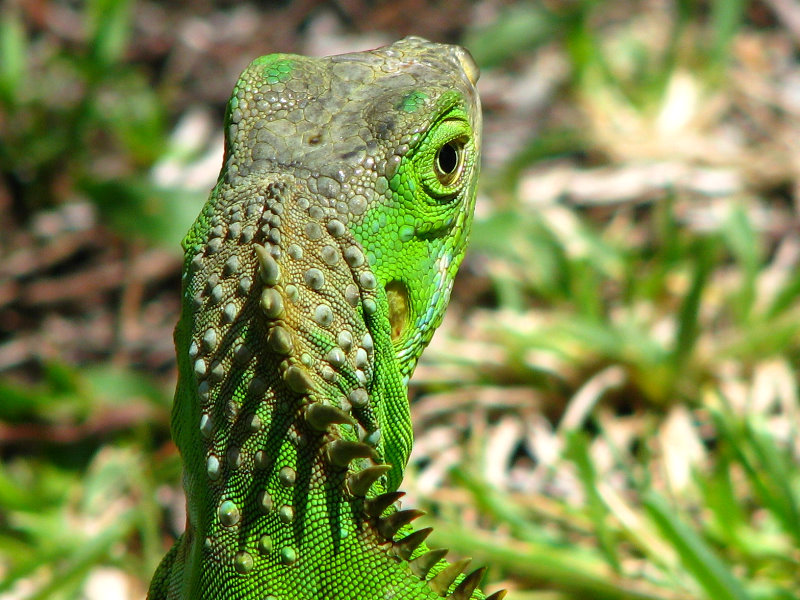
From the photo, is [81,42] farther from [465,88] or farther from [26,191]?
[465,88]

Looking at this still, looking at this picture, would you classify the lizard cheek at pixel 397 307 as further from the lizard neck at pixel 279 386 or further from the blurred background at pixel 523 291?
the blurred background at pixel 523 291

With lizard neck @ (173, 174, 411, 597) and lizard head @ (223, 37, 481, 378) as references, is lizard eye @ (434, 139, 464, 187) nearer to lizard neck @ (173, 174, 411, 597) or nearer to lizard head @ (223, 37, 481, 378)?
lizard head @ (223, 37, 481, 378)

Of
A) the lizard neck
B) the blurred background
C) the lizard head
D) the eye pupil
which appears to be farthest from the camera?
the blurred background

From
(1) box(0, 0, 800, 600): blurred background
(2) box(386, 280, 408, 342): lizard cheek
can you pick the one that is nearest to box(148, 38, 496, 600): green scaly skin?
(2) box(386, 280, 408, 342): lizard cheek

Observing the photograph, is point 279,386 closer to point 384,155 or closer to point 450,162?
point 384,155

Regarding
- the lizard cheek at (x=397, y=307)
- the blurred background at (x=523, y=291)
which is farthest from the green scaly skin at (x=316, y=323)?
the blurred background at (x=523, y=291)

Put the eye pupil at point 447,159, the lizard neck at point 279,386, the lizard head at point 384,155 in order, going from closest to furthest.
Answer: the lizard neck at point 279,386 → the lizard head at point 384,155 → the eye pupil at point 447,159
